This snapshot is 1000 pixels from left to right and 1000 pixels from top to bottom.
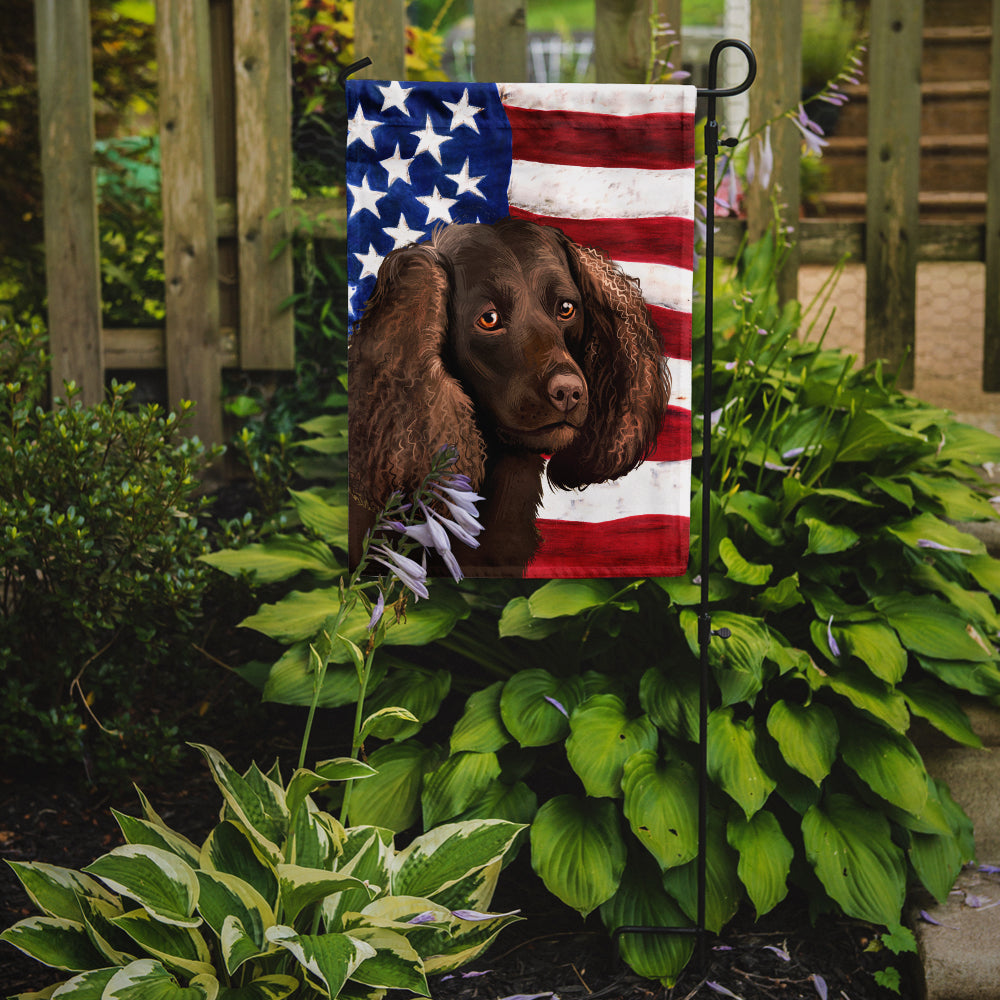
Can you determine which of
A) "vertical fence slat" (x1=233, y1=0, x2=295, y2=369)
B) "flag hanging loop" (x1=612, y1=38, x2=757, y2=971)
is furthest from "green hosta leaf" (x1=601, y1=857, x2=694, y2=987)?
"vertical fence slat" (x1=233, y1=0, x2=295, y2=369)

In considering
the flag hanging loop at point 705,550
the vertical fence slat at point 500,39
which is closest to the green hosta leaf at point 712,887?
the flag hanging loop at point 705,550

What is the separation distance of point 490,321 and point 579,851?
114cm

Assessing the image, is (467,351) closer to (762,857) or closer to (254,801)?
(254,801)

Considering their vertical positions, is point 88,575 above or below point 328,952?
above

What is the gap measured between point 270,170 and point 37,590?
5.80 feet

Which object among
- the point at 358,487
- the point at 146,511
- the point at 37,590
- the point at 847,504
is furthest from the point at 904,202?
the point at 37,590

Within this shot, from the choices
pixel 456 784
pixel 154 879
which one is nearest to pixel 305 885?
pixel 154 879

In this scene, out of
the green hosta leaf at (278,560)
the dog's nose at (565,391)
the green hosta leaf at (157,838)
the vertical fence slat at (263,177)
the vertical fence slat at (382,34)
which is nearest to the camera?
the green hosta leaf at (157,838)

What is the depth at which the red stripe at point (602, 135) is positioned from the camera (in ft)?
6.73

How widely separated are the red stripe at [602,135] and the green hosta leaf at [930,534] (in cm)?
107

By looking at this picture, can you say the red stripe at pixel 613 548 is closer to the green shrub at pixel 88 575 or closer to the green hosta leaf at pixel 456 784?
the green hosta leaf at pixel 456 784

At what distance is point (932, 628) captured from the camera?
94.0 inches

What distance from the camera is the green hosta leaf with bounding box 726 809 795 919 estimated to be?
81.9 inches

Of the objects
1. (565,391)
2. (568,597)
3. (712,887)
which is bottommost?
(712,887)
